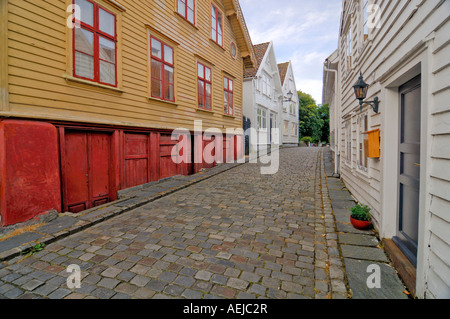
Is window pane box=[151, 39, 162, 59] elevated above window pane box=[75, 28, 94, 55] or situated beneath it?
elevated above

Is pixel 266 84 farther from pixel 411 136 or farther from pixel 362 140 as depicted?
pixel 411 136

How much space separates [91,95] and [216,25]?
28.4 feet

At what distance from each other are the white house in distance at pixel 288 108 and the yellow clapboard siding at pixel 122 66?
1701cm

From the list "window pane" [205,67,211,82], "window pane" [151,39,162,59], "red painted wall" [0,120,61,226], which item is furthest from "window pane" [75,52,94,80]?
"window pane" [205,67,211,82]

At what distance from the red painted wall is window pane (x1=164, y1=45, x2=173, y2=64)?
501cm

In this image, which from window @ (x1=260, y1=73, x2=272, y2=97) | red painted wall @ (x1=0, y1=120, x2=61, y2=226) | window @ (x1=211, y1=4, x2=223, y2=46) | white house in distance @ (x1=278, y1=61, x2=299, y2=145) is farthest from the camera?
white house in distance @ (x1=278, y1=61, x2=299, y2=145)

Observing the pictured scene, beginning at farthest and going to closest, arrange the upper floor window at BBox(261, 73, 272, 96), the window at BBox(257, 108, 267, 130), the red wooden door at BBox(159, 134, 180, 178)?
the upper floor window at BBox(261, 73, 272, 96), the window at BBox(257, 108, 267, 130), the red wooden door at BBox(159, 134, 180, 178)

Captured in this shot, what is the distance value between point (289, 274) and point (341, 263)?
0.83m

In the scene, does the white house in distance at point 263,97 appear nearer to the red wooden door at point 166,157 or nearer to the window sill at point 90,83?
the red wooden door at point 166,157

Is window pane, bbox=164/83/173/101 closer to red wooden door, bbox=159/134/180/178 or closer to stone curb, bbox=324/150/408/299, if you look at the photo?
red wooden door, bbox=159/134/180/178

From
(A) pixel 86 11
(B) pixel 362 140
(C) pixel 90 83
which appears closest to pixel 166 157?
(C) pixel 90 83

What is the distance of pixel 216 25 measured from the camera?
12453mm

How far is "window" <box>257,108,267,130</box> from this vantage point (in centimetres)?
2025

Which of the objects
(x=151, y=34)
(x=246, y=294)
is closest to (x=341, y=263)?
(x=246, y=294)
